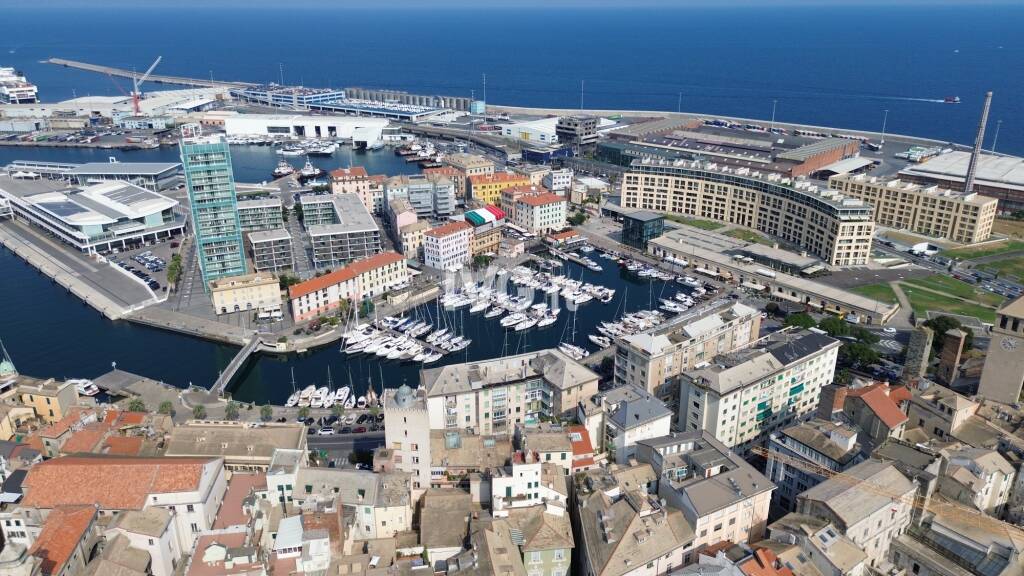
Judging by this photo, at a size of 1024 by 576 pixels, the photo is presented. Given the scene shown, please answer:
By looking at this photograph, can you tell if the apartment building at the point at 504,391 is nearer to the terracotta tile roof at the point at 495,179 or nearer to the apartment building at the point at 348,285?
the apartment building at the point at 348,285

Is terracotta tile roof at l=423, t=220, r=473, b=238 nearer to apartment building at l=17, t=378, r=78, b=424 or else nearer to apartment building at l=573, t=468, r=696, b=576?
apartment building at l=17, t=378, r=78, b=424

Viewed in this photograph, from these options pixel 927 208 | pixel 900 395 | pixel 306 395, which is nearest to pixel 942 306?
pixel 927 208

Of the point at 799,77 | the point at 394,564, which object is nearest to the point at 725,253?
the point at 394,564

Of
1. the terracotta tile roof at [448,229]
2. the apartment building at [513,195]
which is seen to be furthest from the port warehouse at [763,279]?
the terracotta tile roof at [448,229]

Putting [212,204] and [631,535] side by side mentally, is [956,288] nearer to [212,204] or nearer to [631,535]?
[631,535]

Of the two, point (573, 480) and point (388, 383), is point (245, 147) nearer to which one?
point (388, 383)

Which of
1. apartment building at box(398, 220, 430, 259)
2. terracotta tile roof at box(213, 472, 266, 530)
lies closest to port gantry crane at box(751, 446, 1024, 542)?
terracotta tile roof at box(213, 472, 266, 530)
